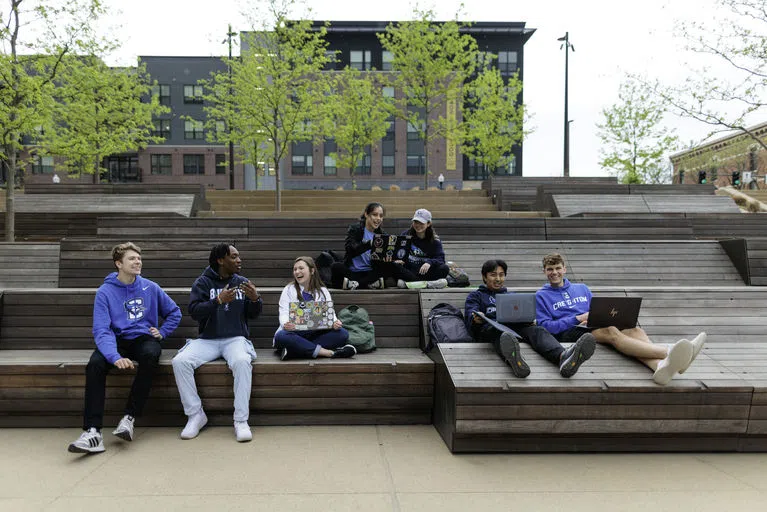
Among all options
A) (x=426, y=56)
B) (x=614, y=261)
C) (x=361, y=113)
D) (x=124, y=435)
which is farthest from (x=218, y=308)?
(x=361, y=113)

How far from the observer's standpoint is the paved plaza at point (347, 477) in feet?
11.8

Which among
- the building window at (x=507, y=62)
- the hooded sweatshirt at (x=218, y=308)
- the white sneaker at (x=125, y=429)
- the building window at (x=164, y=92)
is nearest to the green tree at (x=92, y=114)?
the hooded sweatshirt at (x=218, y=308)

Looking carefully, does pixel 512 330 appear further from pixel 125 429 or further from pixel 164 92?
pixel 164 92

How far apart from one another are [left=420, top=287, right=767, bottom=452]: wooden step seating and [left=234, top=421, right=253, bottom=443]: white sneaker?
1.64 metres

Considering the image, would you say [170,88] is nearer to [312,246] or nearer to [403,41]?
[403,41]

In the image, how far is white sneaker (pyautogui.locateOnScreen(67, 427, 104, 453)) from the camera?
4.38 metres

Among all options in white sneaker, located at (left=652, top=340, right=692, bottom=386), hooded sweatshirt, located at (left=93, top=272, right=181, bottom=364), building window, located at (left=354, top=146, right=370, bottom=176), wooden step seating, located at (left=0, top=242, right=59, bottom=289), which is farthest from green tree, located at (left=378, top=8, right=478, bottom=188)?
building window, located at (left=354, top=146, right=370, bottom=176)

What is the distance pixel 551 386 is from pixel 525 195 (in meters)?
15.7

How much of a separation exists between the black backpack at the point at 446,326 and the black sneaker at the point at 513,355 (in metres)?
0.91

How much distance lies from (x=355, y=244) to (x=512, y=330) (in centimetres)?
259

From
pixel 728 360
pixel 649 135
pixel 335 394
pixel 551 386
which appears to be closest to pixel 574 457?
pixel 551 386

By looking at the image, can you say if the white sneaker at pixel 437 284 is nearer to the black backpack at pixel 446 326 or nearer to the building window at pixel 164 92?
the black backpack at pixel 446 326

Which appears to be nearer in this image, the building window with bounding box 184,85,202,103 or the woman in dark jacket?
the woman in dark jacket

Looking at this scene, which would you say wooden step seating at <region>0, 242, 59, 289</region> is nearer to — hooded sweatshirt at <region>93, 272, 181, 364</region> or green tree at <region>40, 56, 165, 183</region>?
hooded sweatshirt at <region>93, 272, 181, 364</region>
